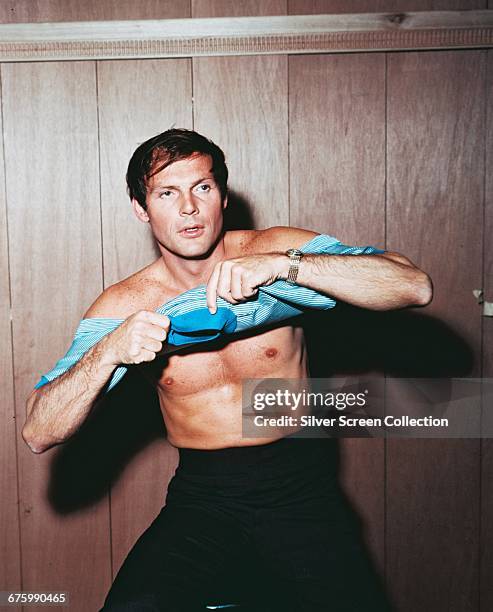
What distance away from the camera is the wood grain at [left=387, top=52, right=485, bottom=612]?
1.65 m

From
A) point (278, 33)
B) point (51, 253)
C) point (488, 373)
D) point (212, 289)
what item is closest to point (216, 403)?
point (212, 289)

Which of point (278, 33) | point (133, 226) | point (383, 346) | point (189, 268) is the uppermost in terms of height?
point (278, 33)

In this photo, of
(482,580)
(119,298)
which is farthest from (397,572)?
(119,298)

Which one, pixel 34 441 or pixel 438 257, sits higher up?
pixel 438 257

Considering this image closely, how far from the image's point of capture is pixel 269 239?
55.6 inches

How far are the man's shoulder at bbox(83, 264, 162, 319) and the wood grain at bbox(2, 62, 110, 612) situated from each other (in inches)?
10.6

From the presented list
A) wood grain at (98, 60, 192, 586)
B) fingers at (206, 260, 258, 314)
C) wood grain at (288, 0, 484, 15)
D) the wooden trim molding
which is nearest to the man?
fingers at (206, 260, 258, 314)

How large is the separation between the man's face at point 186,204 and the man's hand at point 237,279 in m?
0.26

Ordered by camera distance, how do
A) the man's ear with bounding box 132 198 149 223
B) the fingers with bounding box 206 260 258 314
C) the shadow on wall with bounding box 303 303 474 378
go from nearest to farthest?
the fingers with bounding box 206 260 258 314 < the man's ear with bounding box 132 198 149 223 < the shadow on wall with bounding box 303 303 474 378

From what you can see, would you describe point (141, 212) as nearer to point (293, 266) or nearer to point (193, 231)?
point (193, 231)

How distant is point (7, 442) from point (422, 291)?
1212mm

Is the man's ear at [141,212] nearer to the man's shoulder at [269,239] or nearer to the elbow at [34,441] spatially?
the man's shoulder at [269,239]

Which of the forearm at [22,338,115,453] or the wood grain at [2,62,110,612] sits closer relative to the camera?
the forearm at [22,338,115,453]

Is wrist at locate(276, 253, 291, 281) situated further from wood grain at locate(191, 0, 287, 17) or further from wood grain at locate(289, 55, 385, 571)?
wood grain at locate(191, 0, 287, 17)
